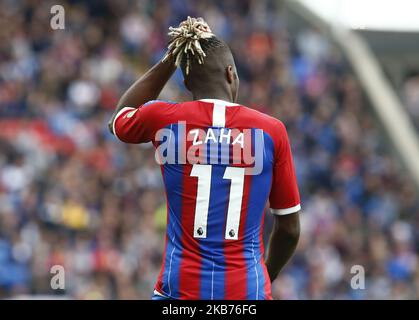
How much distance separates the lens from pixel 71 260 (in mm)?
12391

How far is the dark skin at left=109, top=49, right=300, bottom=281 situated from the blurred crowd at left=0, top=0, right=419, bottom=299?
24.1 feet

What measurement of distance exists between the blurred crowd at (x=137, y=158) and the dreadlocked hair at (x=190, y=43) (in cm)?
762

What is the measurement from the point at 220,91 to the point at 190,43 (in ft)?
0.83

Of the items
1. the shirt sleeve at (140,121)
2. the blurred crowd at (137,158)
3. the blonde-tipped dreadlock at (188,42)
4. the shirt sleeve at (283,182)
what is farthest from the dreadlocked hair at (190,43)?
the blurred crowd at (137,158)

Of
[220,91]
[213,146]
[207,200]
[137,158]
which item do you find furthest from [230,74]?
[137,158]

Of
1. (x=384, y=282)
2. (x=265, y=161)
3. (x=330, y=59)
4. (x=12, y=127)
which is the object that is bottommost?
(x=384, y=282)

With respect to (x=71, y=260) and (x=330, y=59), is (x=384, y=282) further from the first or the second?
(x=330, y=59)

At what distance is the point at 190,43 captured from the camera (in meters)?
4.52

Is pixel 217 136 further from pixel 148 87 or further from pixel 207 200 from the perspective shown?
pixel 148 87

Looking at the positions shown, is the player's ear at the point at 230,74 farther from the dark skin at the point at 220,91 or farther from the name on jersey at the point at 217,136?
the name on jersey at the point at 217,136

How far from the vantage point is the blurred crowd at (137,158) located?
41.4 feet

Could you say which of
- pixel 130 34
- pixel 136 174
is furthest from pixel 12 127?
pixel 130 34

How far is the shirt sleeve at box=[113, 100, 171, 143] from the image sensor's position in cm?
452

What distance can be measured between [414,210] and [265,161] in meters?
12.4
